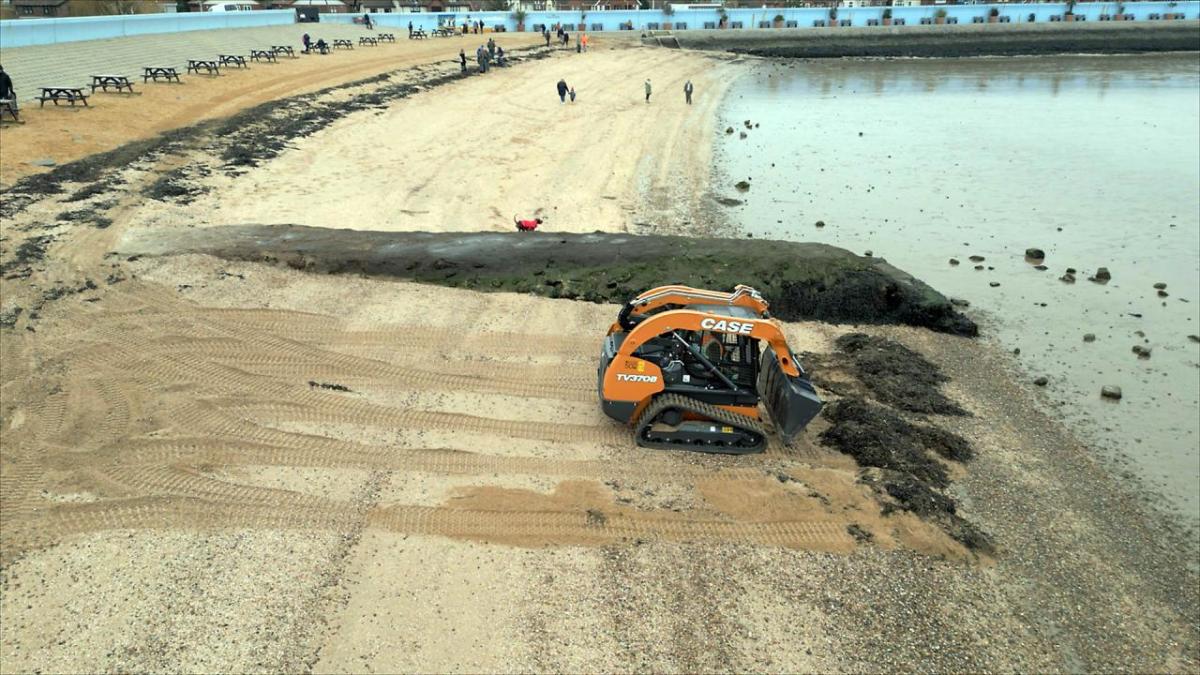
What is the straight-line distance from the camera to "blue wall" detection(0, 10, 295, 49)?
1175 inches

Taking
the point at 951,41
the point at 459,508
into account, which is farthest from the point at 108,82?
the point at 951,41

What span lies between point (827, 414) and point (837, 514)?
2534mm

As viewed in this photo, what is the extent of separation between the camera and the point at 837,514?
30.7ft

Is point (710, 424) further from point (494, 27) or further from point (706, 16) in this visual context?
point (706, 16)

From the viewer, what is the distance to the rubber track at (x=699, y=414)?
33.3 feet

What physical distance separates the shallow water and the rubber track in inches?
254

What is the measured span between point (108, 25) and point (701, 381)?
38.1m

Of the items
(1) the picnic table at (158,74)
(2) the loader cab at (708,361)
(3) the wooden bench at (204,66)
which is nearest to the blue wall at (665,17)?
(3) the wooden bench at (204,66)

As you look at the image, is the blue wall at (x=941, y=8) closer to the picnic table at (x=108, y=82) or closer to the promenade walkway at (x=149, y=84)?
the promenade walkway at (x=149, y=84)

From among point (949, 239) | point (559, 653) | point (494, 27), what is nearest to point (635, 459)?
point (559, 653)

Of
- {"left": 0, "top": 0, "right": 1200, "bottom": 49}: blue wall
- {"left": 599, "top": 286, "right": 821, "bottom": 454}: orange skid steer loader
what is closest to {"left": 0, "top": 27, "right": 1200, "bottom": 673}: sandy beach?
{"left": 599, "top": 286, "right": 821, "bottom": 454}: orange skid steer loader

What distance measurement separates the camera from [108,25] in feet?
116

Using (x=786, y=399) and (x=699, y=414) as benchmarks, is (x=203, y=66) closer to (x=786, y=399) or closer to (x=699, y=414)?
(x=699, y=414)

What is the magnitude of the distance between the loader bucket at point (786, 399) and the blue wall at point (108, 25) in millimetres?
33322
